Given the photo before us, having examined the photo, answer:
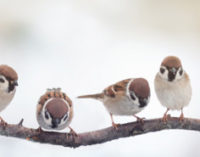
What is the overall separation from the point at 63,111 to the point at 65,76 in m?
0.27

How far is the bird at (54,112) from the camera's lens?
0.76m

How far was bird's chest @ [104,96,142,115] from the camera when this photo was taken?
89 cm

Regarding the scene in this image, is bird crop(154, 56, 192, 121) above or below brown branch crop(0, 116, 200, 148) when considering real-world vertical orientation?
above

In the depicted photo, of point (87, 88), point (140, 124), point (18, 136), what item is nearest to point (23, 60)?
point (87, 88)

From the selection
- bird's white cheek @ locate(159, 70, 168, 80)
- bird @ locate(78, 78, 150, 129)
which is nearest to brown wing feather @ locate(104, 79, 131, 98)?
bird @ locate(78, 78, 150, 129)

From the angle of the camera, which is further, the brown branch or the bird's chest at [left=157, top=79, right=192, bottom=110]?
the bird's chest at [left=157, top=79, right=192, bottom=110]

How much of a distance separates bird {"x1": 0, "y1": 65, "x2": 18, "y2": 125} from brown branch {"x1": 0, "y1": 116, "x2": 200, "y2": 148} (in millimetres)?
72

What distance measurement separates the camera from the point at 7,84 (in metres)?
0.87

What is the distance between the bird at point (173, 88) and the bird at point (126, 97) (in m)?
0.07

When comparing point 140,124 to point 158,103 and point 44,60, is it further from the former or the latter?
point 44,60

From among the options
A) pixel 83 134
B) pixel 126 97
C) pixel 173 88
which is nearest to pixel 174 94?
pixel 173 88

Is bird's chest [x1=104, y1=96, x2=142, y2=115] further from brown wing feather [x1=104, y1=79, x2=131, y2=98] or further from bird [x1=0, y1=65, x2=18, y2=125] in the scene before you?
bird [x1=0, y1=65, x2=18, y2=125]

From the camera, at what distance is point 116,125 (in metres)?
0.82

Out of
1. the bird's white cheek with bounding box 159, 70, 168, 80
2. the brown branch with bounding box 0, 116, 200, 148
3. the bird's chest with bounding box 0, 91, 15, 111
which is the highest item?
the bird's white cheek with bounding box 159, 70, 168, 80
